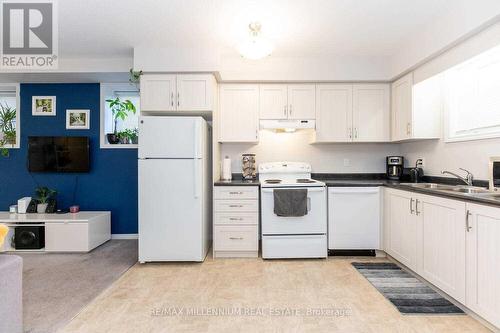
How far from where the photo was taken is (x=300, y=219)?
10.9ft

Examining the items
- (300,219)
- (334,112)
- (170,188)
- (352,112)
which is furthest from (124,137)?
(352,112)

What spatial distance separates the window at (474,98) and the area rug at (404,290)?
58.2 inches

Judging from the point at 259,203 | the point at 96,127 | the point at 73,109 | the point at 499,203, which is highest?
the point at 73,109

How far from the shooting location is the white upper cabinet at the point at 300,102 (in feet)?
12.2

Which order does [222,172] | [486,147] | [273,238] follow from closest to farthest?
[486,147] < [273,238] < [222,172]

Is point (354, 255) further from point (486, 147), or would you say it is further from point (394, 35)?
point (394, 35)

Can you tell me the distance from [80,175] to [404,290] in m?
4.37

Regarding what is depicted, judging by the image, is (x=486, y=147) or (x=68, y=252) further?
(x=68, y=252)

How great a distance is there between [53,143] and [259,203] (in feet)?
10.3

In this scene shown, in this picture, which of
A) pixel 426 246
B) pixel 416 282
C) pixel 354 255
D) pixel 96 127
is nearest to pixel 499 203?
pixel 426 246

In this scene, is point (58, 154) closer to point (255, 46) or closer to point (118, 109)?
point (118, 109)

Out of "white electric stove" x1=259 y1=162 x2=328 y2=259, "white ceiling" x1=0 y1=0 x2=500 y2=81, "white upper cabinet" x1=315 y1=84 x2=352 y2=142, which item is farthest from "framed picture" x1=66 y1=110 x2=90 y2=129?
"white upper cabinet" x1=315 y1=84 x2=352 y2=142

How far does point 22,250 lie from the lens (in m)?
3.59

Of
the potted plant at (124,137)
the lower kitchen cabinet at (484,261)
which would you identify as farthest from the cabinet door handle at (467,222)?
the potted plant at (124,137)
